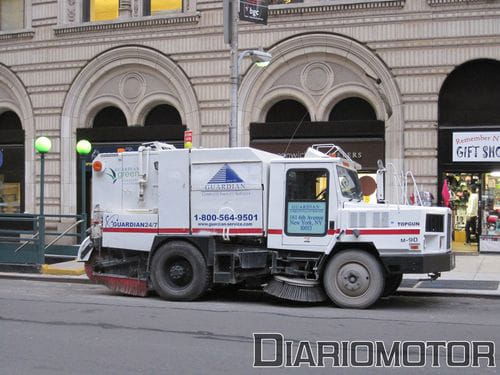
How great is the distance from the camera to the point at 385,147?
59.8 feet

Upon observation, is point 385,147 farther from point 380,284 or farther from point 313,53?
point 380,284

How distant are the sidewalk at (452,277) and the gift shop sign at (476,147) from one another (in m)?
2.58

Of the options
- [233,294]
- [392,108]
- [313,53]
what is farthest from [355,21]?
[233,294]

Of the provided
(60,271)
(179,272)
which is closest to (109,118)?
(60,271)

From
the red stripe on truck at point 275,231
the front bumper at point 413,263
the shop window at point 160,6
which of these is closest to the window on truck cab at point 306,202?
the red stripe on truck at point 275,231

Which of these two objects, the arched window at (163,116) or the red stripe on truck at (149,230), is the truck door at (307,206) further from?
Result: the arched window at (163,116)

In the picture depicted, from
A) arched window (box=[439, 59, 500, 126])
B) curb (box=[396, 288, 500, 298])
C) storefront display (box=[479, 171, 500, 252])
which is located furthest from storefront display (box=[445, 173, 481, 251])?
curb (box=[396, 288, 500, 298])

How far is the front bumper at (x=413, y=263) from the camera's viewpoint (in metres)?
10.4

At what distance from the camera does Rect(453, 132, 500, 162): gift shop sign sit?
1723 cm

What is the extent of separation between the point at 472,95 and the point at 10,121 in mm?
15602

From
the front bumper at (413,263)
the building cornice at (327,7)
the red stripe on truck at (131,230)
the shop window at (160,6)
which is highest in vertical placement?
the shop window at (160,6)

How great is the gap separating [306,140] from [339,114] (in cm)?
127

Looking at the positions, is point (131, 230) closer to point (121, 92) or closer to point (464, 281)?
point (464, 281)

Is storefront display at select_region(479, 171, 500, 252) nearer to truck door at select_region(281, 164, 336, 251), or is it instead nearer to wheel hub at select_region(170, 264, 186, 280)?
truck door at select_region(281, 164, 336, 251)
